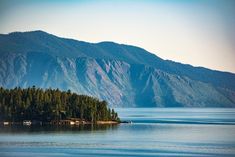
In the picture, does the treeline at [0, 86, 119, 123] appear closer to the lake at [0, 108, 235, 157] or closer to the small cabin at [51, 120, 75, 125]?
the small cabin at [51, 120, 75, 125]

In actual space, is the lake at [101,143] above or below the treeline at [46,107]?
below

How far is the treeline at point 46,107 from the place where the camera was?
18338 cm

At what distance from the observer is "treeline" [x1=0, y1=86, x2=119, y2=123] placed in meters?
183

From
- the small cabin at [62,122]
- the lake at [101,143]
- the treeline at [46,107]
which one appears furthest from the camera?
the small cabin at [62,122]

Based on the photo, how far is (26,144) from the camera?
405ft

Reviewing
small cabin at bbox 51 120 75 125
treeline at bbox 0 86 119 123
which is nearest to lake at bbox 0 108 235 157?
treeline at bbox 0 86 119 123

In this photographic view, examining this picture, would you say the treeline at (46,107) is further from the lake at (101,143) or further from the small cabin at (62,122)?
the lake at (101,143)

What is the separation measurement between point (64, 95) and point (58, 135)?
5091cm

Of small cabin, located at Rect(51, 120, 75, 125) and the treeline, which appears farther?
small cabin, located at Rect(51, 120, 75, 125)

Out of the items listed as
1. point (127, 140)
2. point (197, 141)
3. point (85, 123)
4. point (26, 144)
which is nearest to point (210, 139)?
point (197, 141)

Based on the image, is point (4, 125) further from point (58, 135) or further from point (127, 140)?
point (127, 140)

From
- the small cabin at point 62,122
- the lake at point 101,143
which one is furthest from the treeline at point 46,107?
the lake at point 101,143

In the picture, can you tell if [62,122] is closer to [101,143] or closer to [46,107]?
[46,107]

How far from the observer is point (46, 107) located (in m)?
184
